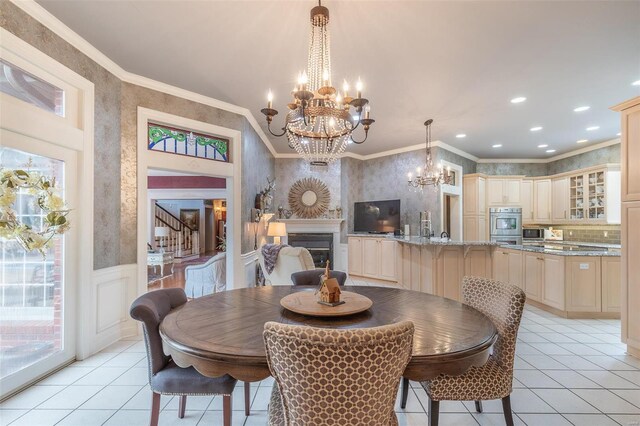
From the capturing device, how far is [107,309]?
298cm

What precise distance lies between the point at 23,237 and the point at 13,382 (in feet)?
4.45

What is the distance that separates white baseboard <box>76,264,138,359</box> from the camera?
2740 millimetres

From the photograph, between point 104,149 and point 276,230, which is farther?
point 276,230

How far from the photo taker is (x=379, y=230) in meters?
6.69

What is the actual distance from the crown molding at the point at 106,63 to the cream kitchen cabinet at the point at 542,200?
21.6ft

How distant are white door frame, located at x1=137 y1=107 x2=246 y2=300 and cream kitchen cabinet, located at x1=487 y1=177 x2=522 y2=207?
226 inches

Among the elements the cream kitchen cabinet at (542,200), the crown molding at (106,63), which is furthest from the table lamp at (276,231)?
the cream kitchen cabinet at (542,200)

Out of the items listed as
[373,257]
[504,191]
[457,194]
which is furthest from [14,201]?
[504,191]

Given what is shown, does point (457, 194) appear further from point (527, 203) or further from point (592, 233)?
point (592, 233)

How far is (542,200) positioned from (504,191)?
90cm

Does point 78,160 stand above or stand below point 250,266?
above

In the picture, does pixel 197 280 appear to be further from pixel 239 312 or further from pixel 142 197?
pixel 239 312

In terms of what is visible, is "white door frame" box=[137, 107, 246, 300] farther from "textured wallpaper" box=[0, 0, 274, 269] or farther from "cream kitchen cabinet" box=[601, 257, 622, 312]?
"cream kitchen cabinet" box=[601, 257, 622, 312]

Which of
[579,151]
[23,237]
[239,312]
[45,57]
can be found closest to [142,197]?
[45,57]
